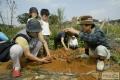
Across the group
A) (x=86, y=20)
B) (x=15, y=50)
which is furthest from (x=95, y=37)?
(x=15, y=50)

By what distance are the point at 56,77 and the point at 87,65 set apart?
84 cm

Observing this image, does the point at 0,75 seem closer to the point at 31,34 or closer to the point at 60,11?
the point at 31,34

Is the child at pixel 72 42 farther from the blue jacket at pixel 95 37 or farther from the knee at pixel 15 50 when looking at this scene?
the knee at pixel 15 50

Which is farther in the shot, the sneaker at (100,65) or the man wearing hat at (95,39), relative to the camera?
the man wearing hat at (95,39)

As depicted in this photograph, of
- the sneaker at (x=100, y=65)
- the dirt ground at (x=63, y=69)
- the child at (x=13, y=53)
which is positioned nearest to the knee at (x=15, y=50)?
the child at (x=13, y=53)

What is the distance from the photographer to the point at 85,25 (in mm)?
5684

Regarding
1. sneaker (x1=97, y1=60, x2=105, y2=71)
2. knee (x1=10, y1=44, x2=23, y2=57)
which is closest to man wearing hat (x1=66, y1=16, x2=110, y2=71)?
sneaker (x1=97, y1=60, x2=105, y2=71)

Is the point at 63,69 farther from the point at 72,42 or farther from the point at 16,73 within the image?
the point at 72,42

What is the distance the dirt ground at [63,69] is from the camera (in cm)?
514

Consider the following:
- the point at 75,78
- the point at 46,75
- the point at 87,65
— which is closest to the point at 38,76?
the point at 46,75

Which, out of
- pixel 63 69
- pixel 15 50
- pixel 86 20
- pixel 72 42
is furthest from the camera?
pixel 72 42

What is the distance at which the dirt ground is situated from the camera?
5.14 m

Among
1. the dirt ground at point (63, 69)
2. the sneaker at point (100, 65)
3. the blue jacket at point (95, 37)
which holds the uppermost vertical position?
the blue jacket at point (95, 37)

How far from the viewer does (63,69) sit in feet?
18.2
